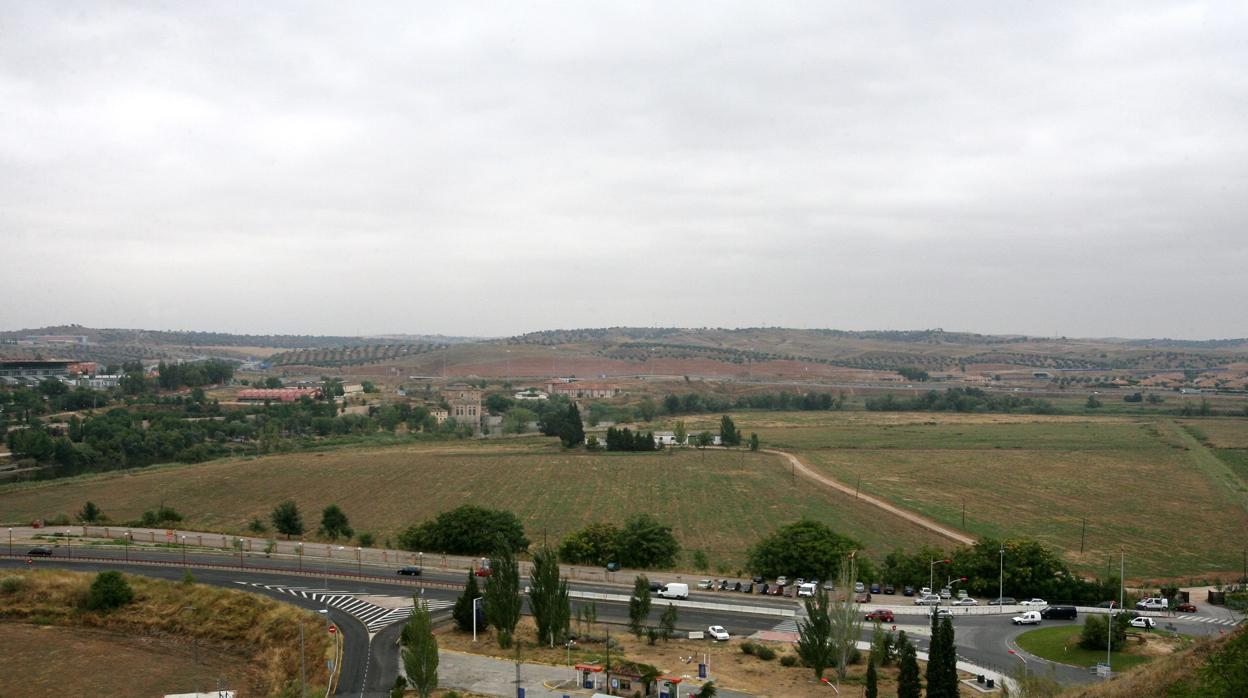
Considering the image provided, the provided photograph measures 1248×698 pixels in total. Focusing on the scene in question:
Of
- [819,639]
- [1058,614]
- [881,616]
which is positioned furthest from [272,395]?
[819,639]

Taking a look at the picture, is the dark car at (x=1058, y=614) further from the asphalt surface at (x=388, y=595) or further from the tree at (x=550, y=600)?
the tree at (x=550, y=600)

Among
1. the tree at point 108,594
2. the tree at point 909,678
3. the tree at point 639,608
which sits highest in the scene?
the tree at point 909,678

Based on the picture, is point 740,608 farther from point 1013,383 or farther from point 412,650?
point 1013,383

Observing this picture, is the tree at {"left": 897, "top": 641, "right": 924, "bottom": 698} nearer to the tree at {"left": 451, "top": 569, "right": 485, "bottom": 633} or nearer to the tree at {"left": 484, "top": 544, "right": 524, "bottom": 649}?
the tree at {"left": 484, "top": 544, "right": 524, "bottom": 649}

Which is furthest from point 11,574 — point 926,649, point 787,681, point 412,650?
point 926,649

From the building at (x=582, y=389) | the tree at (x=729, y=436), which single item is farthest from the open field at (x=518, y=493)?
the building at (x=582, y=389)

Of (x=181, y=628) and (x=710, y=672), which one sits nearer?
(x=710, y=672)
